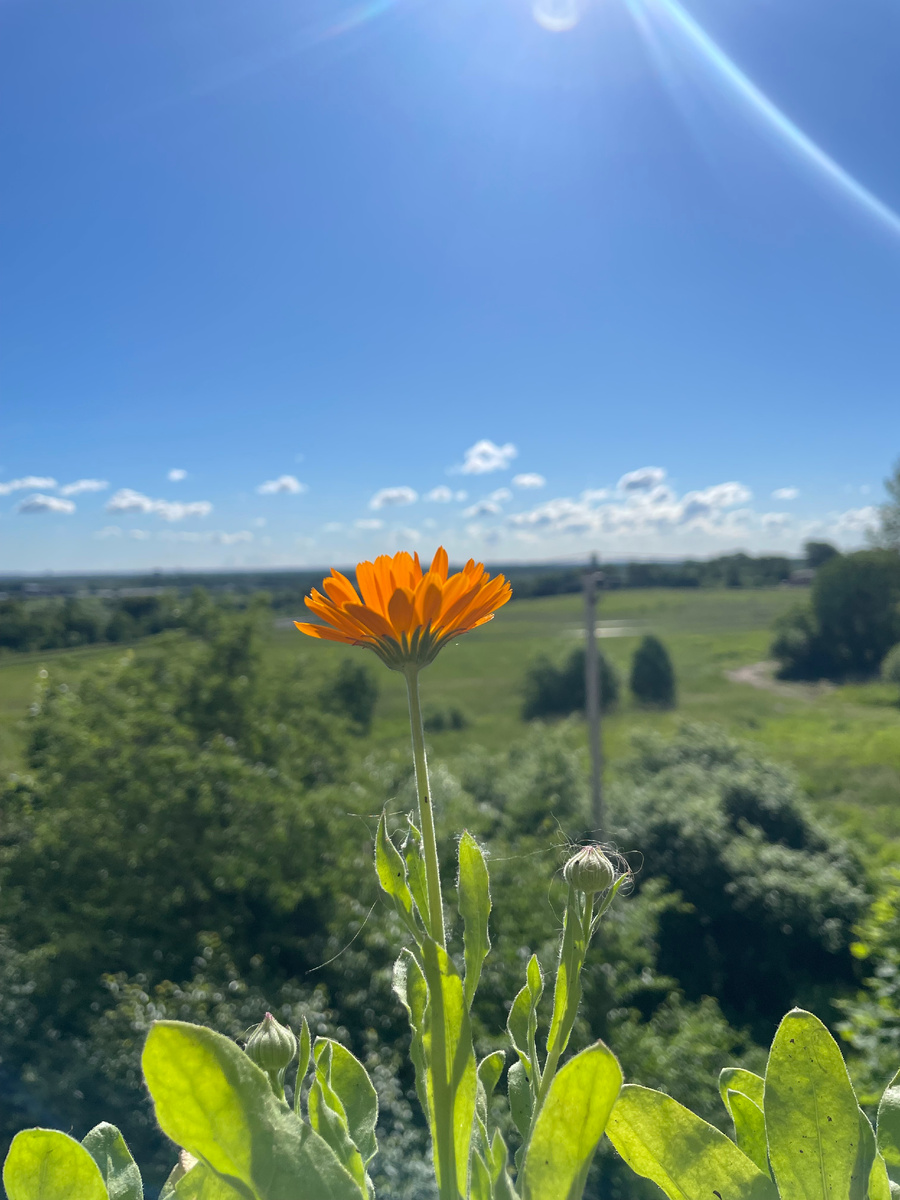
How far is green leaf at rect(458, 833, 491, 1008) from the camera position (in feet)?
1.53

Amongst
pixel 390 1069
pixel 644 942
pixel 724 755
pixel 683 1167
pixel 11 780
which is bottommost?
pixel 644 942

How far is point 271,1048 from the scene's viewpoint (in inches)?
20.2

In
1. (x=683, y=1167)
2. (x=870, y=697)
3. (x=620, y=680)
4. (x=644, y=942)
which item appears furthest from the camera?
(x=620, y=680)

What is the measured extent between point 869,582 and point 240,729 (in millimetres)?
11263

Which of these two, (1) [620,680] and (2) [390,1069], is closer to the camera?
(2) [390,1069]

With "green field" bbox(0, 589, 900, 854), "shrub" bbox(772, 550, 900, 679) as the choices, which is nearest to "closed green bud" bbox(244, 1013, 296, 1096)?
"green field" bbox(0, 589, 900, 854)

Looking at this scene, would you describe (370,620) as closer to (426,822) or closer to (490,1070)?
(426,822)

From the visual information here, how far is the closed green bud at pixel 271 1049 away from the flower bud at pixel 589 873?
241 mm

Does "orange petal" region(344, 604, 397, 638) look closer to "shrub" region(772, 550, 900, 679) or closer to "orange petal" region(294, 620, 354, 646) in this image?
"orange petal" region(294, 620, 354, 646)

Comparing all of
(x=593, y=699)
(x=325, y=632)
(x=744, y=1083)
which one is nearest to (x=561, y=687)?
(x=593, y=699)

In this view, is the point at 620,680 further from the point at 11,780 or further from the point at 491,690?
the point at 11,780

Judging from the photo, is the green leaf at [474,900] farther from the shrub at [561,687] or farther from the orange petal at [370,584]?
the shrub at [561,687]

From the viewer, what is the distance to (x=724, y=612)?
43.9ft

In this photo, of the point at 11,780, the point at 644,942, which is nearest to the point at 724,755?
the point at 644,942
